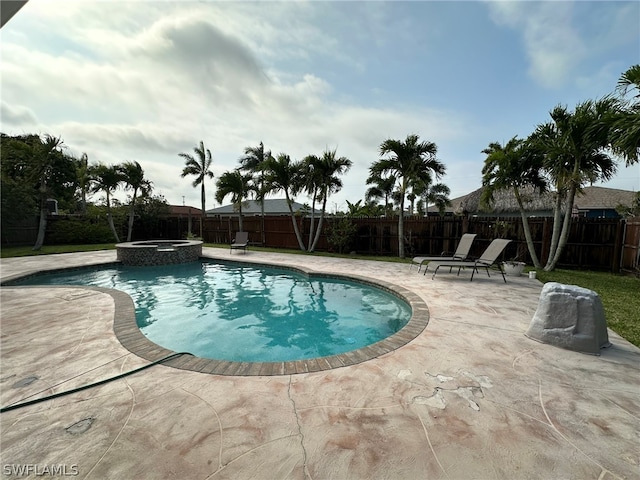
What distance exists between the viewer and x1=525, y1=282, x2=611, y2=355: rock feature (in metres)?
3.63

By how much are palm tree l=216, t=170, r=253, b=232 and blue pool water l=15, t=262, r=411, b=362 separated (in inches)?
348

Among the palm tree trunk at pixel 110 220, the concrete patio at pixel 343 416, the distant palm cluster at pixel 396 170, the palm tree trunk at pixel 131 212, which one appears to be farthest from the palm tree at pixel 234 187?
the concrete patio at pixel 343 416

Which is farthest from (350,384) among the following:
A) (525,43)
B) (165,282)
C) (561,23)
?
(525,43)

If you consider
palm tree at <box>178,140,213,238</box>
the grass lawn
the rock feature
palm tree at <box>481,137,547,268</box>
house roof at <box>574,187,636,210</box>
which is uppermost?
palm tree at <box>178,140,213,238</box>

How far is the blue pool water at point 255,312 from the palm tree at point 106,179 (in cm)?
1081

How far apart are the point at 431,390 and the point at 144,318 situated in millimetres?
6148

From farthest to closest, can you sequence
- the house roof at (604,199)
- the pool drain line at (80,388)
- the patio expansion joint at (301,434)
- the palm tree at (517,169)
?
the house roof at (604,199) < the palm tree at (517,169) < the pool drain line at (80,388) < the patio expansion joint at (301,434)

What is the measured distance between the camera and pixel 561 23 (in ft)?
24.1

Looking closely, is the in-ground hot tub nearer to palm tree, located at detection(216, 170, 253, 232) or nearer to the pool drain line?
palm tree, located at detection(216, 170, 253, 232)

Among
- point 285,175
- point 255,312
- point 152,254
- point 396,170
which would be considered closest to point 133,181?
point 152,254

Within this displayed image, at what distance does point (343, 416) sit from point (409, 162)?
12226 millimetres

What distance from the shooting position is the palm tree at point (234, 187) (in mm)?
17969

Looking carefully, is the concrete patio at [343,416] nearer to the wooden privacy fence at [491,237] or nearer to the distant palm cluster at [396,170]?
the distant palm cluster at [396,170]

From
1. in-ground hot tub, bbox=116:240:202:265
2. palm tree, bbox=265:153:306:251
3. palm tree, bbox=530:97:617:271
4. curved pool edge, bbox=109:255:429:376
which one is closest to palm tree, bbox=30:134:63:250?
in-ground hot tub, bbox=116:240:202:265
